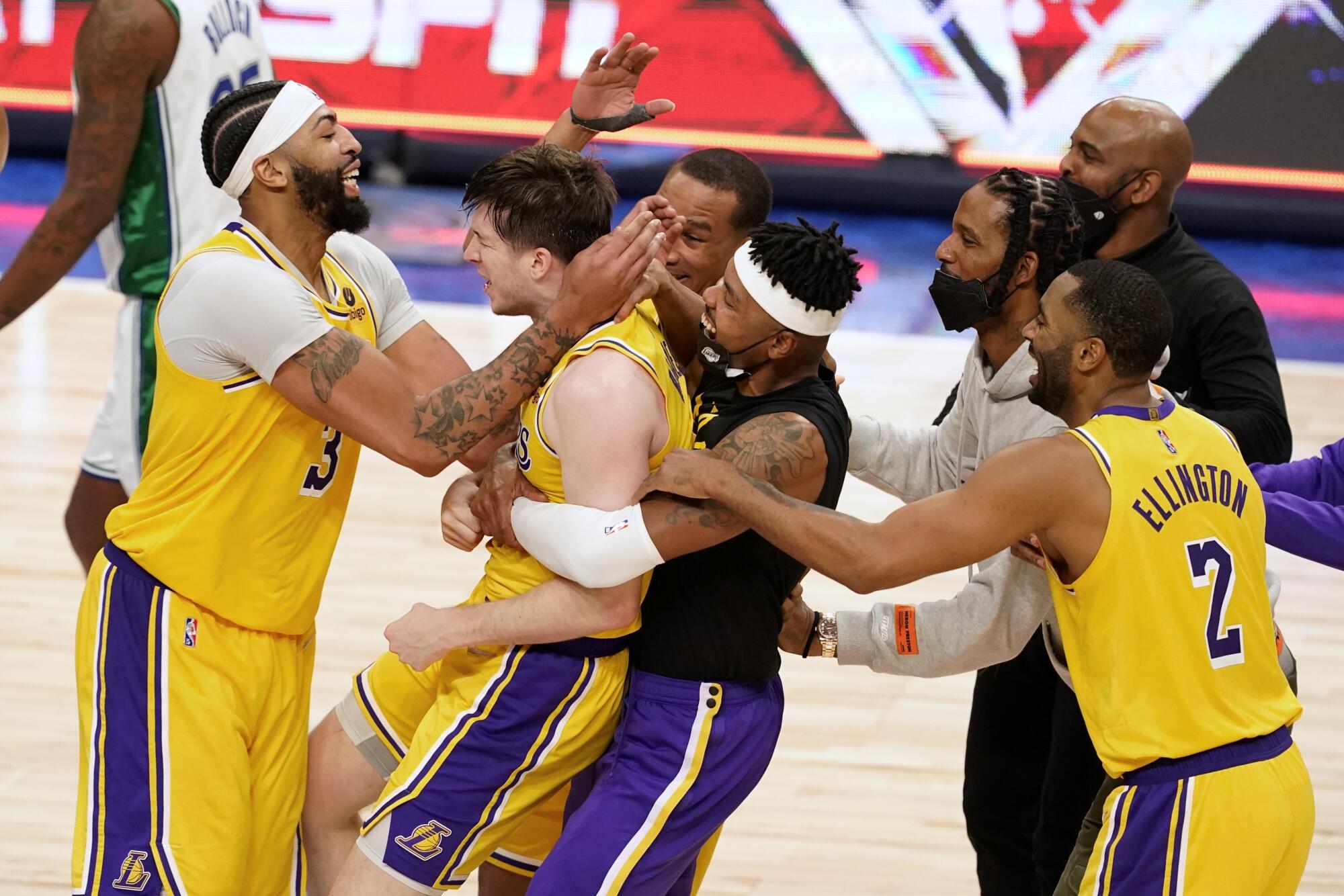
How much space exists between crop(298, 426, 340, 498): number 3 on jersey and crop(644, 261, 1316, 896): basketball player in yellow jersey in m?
0.73

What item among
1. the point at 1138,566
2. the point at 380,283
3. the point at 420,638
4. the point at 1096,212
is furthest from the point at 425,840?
the point at 1096,212

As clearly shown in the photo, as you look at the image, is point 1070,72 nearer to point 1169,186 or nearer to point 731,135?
point 731,135

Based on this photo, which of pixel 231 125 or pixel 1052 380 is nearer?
pixel 1052 380

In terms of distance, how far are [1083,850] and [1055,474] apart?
78 centimetres

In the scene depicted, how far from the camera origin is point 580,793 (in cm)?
328

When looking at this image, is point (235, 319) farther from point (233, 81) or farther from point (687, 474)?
point (233, 81)

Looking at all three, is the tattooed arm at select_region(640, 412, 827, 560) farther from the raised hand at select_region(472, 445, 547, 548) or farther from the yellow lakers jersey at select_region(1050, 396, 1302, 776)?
the yellow lakers jersey at select_region(1050, 396, 1302, 776)

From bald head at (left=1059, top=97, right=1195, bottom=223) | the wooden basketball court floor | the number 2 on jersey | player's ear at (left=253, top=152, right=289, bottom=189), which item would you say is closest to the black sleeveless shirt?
the number 2 on jersey

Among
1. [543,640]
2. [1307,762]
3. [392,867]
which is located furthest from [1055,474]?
[1307,762]

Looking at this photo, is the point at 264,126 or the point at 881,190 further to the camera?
the point at 881,190

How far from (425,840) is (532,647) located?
16.0 inches

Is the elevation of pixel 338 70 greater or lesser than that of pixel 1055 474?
lesser

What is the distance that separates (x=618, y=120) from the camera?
3.71m

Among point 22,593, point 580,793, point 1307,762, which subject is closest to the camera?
point 580,793
